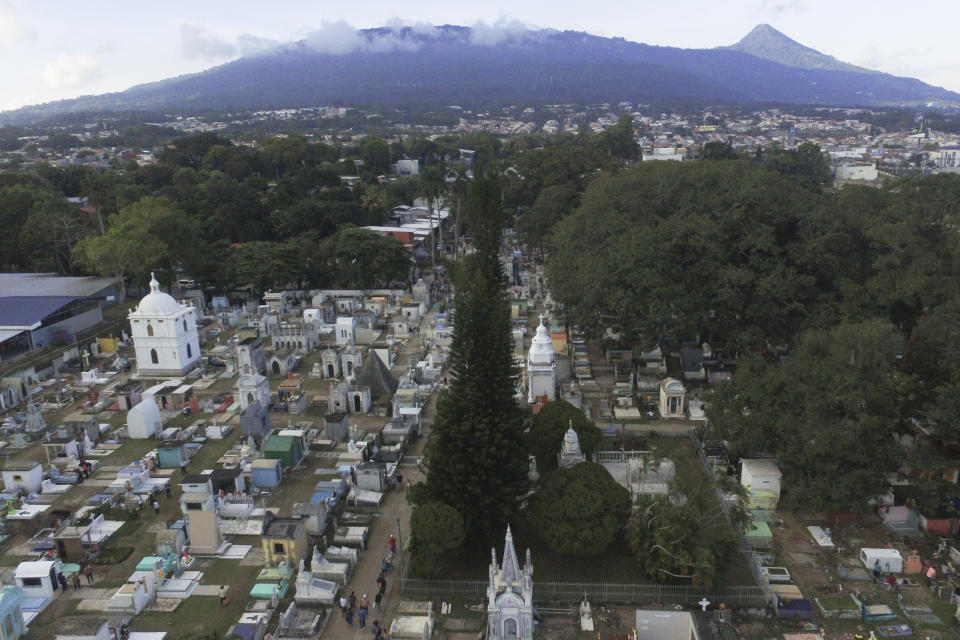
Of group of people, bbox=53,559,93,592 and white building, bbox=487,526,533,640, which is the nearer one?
white building, bbox=487,526,533,640

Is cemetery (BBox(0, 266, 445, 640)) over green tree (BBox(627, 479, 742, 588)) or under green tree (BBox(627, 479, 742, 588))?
under

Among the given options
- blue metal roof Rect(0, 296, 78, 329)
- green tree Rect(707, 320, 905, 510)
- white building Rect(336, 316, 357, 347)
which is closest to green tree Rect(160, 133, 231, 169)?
blue metal roof Rect(0, 296, 78, 329)

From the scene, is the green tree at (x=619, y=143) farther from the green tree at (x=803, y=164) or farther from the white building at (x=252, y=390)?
the white building at (x=252, y=390)

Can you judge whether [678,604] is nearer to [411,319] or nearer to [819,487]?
[819,487]

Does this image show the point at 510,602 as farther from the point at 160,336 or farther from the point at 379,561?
the point at 160,336

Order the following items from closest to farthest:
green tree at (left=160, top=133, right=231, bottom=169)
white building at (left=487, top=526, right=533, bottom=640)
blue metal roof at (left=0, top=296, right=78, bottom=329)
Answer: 1. white building at (left=487, top=526, right=533, bottom=640)
2. blue metal roof at (left=0, top=296, right=78, bottom=329)
3. green tree at (left=160, top=133, right=231, bottom=169)

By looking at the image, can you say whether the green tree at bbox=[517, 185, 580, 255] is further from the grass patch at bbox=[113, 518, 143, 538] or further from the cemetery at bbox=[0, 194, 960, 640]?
the grass patch at bbox=[113, 518, 143, 538]

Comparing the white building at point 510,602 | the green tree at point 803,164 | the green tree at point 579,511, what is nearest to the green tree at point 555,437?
the green tree at point 579,511
